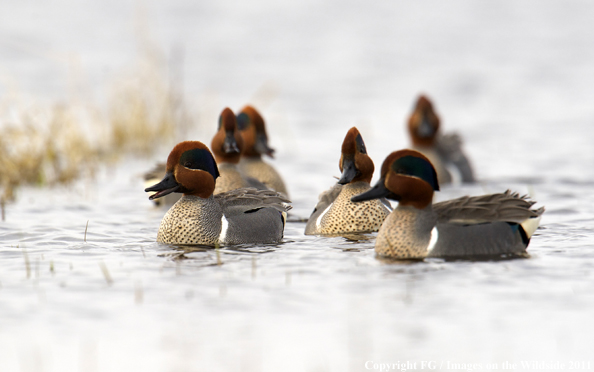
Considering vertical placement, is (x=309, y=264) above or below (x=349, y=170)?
below

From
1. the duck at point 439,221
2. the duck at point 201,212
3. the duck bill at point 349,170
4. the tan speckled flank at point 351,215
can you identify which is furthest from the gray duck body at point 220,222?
the duck at point 439,221

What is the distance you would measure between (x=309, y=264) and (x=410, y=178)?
123cm

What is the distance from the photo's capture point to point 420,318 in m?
6.13

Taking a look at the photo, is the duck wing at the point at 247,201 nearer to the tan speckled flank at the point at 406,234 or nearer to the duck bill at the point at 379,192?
the duck bill at the point at 379,192

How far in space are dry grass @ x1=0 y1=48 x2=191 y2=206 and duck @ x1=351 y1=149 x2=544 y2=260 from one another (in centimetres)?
623

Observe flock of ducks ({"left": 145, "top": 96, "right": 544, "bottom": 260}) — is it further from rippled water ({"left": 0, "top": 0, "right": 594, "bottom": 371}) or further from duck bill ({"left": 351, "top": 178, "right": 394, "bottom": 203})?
rippled water ({"left": 0, "top": 0, "right": 594, "bottom": 371})

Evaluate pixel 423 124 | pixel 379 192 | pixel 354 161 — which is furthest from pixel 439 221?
pixel 423 124

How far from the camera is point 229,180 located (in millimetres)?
10867

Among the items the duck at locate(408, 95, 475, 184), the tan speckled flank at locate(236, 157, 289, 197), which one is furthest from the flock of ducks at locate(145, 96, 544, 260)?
the duck at locate(408, 95, 475, 184)

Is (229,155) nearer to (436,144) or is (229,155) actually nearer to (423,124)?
(423,124)

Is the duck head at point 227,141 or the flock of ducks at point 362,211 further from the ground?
the duck head at point 227,141

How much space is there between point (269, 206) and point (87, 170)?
19.0 ft

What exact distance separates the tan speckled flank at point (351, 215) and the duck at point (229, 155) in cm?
164

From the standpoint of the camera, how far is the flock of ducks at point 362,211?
7.91 metres
